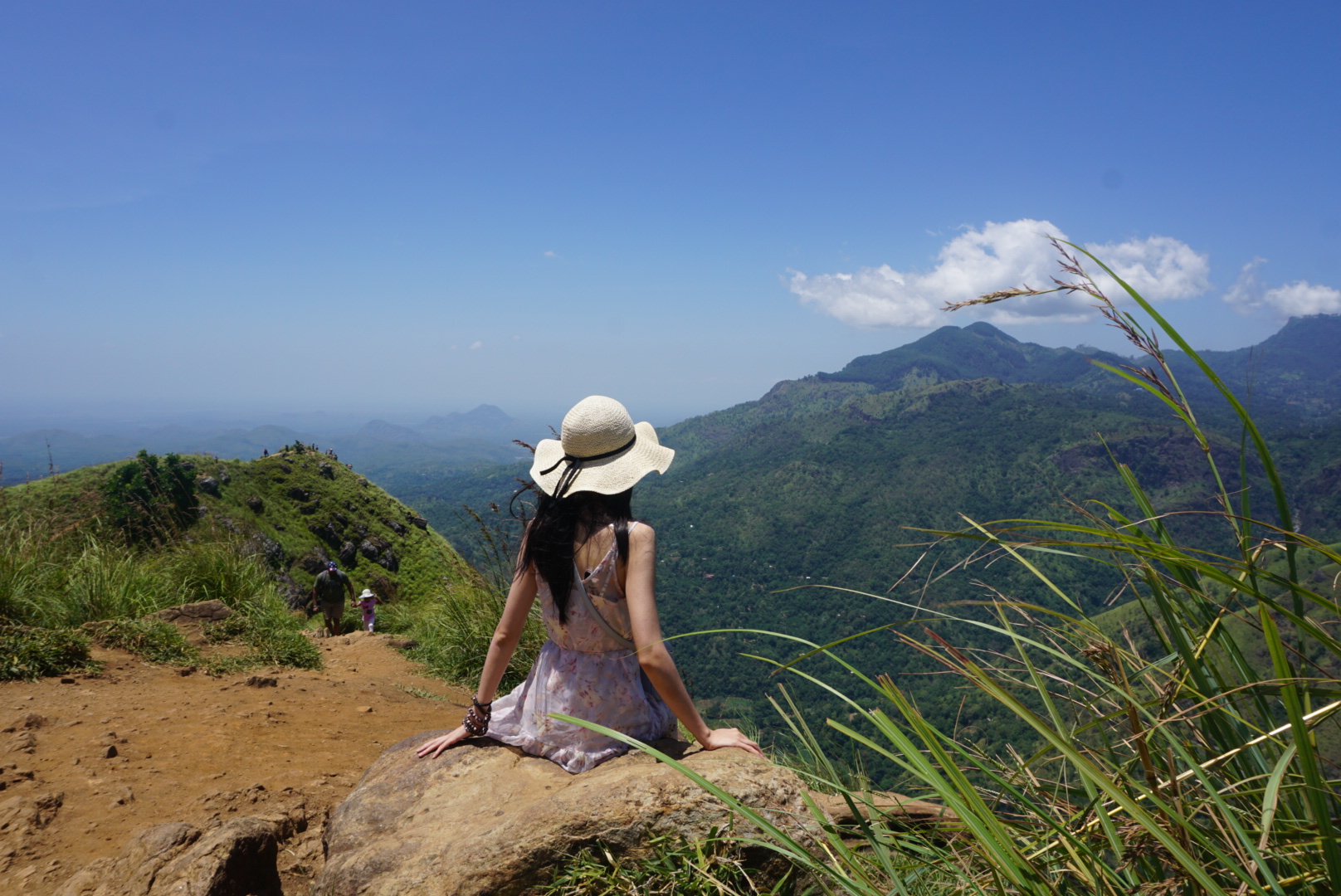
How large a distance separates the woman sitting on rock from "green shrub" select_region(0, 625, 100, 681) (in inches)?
129

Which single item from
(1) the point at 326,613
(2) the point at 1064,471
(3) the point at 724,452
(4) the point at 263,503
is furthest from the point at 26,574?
(3) the point at 724,452

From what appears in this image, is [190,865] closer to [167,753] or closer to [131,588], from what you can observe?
[167,753]

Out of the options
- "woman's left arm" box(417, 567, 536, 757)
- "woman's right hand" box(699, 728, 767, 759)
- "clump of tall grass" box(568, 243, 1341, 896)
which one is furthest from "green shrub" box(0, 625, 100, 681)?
"clump of tall grass" box(568, 243, 1341, 896)

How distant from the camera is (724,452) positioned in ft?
479

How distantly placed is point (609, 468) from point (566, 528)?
0.80 ft

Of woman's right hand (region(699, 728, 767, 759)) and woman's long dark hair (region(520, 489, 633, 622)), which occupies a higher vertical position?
woman's long dark hair (region(520, 489, 633, 622))

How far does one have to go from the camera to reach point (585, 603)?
2279 mm

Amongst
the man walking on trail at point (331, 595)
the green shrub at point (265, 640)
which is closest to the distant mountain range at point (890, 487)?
the man walking on trail at point (331, 595)

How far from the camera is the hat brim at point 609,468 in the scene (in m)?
2.23

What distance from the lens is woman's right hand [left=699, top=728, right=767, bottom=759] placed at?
7.00 ft

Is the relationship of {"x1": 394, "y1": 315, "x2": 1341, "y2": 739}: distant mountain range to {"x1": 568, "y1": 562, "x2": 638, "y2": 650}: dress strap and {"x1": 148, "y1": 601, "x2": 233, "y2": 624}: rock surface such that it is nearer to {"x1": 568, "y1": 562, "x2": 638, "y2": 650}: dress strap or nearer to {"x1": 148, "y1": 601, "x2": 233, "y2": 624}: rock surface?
{"x1": 148, "y1": 601, "x2": 233, "y2": 624}: rock surface

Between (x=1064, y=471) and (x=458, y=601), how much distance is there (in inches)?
4051

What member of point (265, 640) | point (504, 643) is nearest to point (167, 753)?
point (504, 643)

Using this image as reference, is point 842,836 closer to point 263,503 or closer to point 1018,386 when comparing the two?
point 263,503
